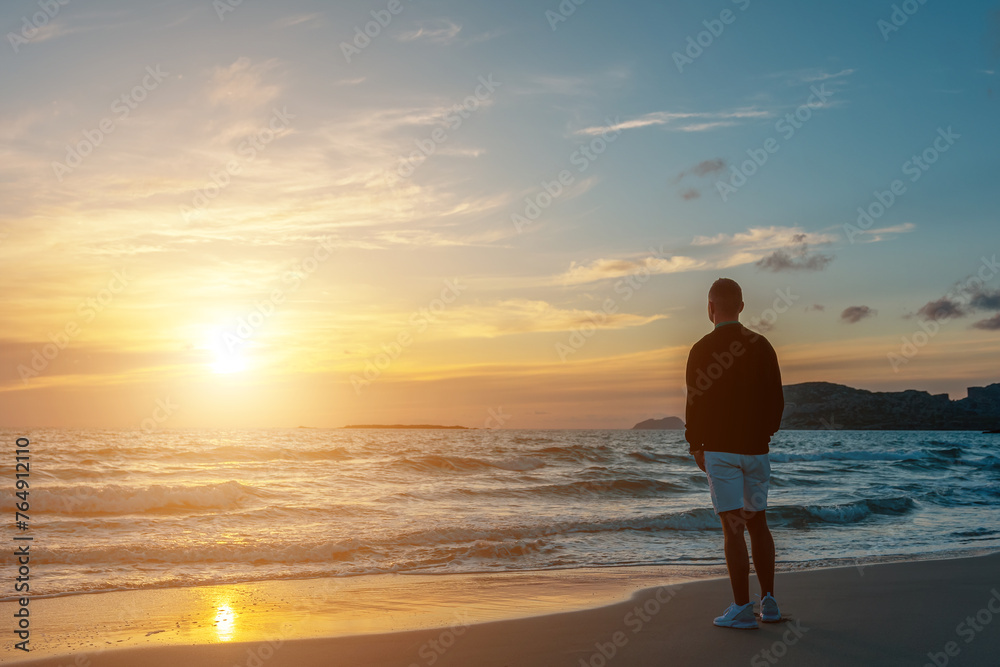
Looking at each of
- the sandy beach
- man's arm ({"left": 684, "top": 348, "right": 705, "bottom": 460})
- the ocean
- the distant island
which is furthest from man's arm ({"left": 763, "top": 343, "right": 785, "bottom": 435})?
the distant island

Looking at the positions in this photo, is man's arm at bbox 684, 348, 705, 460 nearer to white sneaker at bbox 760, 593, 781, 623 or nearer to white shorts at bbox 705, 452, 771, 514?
white shorts at bbox 705, 452, 771, 514

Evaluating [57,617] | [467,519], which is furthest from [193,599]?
[467,519]

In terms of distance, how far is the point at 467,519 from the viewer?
42.0 ft

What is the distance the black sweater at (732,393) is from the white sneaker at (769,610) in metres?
1.02

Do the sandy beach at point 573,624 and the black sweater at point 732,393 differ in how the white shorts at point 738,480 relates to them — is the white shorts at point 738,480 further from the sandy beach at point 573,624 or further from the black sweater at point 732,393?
the sandy beach at point 573,624

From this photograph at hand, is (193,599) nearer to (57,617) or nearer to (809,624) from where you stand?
(57,617)

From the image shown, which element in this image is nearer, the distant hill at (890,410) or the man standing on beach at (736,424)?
the man standing on beach at (736,424)

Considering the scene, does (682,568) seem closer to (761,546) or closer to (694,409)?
(761,546)

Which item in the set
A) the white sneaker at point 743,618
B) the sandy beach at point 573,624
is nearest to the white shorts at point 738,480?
the white sneaker at point 743,618

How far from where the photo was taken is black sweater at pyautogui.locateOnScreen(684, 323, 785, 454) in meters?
4.29

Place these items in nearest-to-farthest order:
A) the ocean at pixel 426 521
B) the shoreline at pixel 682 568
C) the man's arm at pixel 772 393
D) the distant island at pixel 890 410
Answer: the man's arm at pixel 772 393
the shoreline at pixel 682 568
the ocean at pixel 426 521
the distant island at pixel 890 410

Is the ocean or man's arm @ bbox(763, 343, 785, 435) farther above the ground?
man's arm @ bbox(763, 343, 785, 435)

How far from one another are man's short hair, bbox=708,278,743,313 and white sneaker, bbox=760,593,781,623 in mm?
1876

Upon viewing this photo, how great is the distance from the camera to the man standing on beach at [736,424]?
429cm
